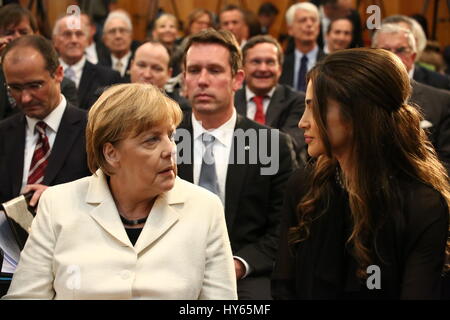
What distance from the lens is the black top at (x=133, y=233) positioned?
212 cm

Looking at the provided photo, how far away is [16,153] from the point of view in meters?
3.12

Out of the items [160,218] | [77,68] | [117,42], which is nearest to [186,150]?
[160,218]

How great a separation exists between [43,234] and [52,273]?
0.38ft

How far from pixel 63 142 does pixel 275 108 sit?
160 cm

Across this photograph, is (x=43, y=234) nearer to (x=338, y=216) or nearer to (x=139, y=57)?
(x=338, y=216)

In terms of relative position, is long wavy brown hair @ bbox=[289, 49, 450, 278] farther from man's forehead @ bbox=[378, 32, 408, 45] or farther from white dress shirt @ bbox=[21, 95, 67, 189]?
man's forehead @ bbox=[378, 32, 408, 45]

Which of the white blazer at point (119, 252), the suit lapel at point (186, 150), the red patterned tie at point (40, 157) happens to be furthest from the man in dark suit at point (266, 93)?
the white blazer at point (119, 252)

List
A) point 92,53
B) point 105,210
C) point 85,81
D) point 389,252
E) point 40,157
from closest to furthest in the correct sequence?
point 389,252 < point 105,210 < point 40,157 < point 85,81 < point 92,53

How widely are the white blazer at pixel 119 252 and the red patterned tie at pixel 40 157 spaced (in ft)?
3.09

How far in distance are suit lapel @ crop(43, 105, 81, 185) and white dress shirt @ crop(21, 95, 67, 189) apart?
0.09 feet

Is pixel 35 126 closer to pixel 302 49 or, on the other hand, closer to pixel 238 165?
pixel 238 165

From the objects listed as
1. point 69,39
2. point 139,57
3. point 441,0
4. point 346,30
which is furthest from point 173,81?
point 441,0

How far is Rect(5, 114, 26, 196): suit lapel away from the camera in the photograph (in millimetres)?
3096

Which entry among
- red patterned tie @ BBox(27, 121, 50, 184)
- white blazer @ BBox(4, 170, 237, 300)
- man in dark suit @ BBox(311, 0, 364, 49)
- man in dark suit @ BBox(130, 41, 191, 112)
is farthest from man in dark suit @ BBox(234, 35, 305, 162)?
white blazer @ BBox(4, 170, 237, 300)
